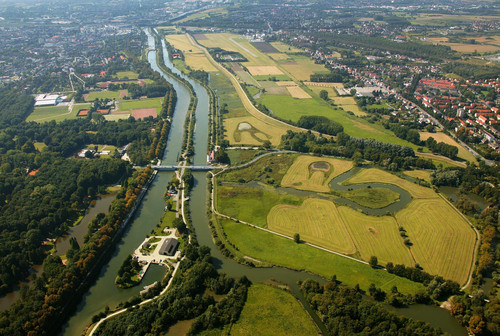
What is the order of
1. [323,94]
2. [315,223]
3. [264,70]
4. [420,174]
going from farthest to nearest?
[264,70], [323,94], [420,174], [315,223]

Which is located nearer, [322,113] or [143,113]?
[322,113]

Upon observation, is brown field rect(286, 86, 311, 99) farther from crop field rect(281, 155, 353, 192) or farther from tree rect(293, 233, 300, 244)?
tree rect(293, 233, 300, 244)

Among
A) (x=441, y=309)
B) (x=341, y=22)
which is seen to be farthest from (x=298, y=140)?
(x=341, y=22)

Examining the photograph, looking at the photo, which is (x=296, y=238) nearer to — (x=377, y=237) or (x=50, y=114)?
(x=377, y=237)

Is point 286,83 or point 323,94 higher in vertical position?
point 286,83

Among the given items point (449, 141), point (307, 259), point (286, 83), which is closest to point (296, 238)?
point (307, 259)

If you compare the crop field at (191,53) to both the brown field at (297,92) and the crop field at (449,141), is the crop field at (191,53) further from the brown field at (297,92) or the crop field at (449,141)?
the crop field at (449,141)
